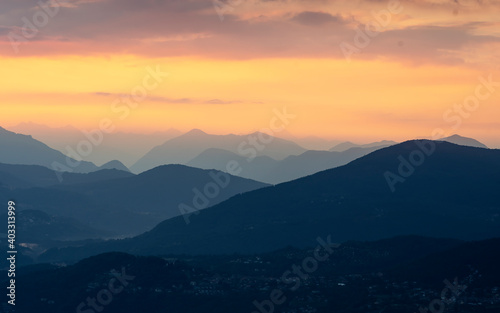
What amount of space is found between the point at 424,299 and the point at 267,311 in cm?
3576

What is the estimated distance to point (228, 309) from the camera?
198 meters

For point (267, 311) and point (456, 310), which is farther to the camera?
point (267, 311)

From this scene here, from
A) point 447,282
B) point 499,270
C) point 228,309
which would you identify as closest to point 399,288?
point 447,282

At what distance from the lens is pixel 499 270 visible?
199000mm

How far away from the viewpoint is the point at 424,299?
186m

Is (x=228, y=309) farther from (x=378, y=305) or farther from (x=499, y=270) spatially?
(x=499, y=270)

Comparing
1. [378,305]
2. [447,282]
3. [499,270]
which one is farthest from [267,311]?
[499,270]

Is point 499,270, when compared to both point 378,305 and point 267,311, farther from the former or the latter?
point 267,311

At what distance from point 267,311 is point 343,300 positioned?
17.8 meters

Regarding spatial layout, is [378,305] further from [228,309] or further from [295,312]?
[228,309]

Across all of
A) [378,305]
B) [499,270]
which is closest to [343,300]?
[378,305]

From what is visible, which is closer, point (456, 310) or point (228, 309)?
point (456, 310)

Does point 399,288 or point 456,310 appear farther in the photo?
point 399,288

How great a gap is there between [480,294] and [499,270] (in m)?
15.7
